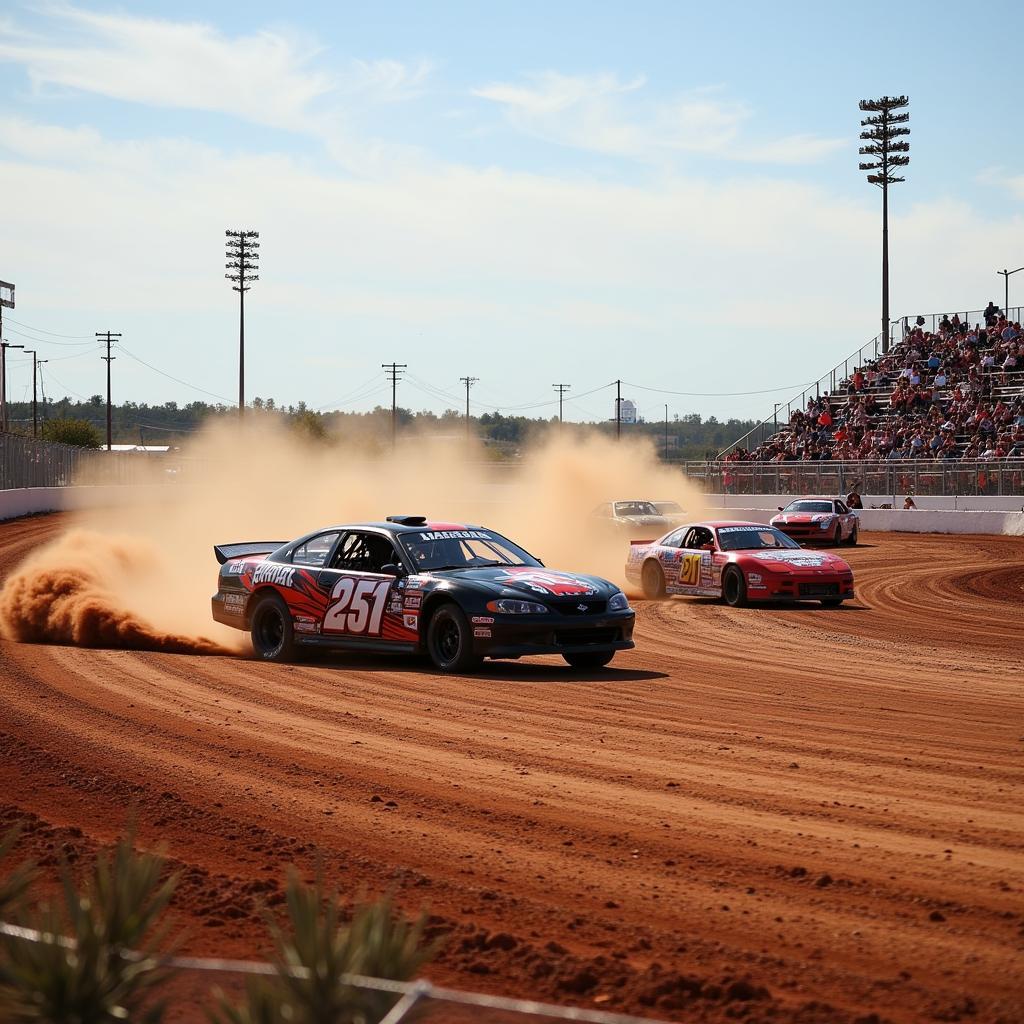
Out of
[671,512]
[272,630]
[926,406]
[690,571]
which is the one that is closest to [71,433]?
[926,406]

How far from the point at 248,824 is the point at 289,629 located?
7.30 meters

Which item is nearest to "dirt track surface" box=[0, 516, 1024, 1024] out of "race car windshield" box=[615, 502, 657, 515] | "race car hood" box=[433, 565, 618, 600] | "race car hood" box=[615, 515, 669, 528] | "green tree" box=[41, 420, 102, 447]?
→ "race car hood" box=[433, 565, 618, 600]

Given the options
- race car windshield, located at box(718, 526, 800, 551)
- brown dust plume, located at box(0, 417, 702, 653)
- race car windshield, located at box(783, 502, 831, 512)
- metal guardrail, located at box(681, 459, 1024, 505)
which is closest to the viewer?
brown dust plume, located at box(0, 417, 702, 653)

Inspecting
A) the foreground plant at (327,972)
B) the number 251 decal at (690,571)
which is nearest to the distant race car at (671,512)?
the number 251 decal at (690,571)

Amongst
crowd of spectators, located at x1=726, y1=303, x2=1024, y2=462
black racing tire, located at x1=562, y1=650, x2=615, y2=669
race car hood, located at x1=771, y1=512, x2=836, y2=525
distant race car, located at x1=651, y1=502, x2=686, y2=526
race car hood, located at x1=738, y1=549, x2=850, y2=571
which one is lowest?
black racing tire, located at x1=562, y1=650, x2=615, y2=669

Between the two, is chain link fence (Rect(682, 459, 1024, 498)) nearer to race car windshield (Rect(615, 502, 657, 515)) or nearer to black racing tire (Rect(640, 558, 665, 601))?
race car windshield (Rect(615, 502, 657, 515))

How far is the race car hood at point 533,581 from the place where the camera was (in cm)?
1298

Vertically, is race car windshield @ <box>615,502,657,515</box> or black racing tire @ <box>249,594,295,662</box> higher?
race car windshield @ <box>615,502,657,515</box>

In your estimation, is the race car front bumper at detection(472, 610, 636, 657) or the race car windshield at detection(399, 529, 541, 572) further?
the race car windshield at detection(399, 529, 541, 572)

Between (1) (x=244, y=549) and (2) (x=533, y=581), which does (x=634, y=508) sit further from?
(2) (x=533, y=581)

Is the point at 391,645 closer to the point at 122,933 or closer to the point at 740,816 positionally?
the point at 740,816

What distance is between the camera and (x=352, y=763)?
28.5 feet

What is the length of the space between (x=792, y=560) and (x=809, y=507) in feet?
57.0

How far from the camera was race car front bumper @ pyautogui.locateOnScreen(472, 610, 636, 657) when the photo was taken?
12711mm
